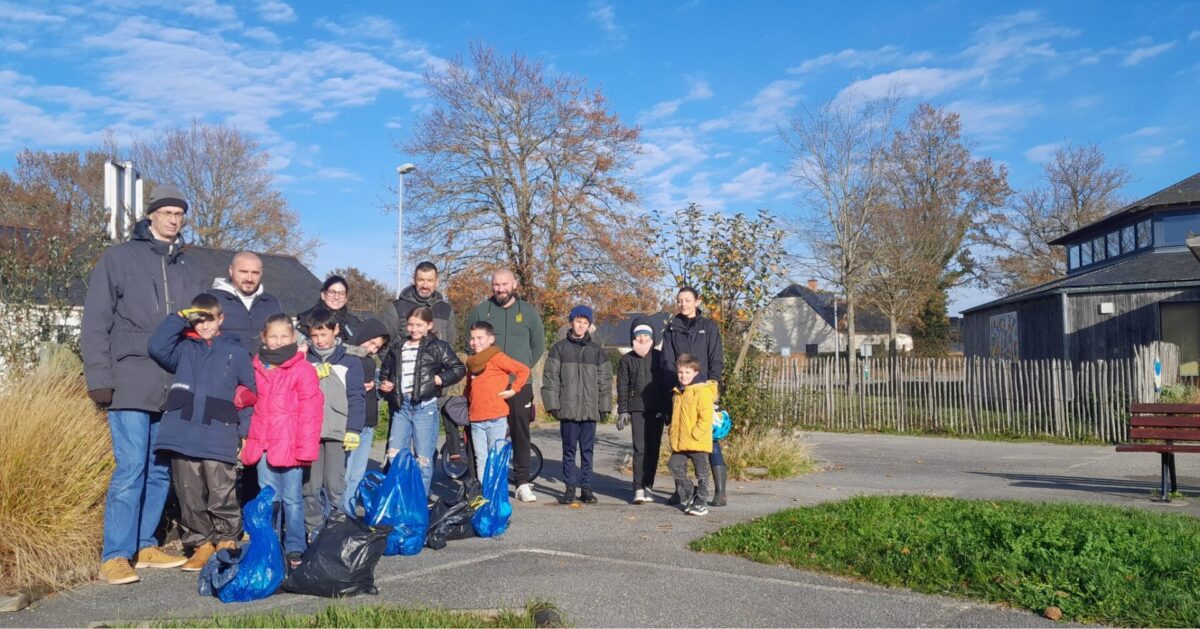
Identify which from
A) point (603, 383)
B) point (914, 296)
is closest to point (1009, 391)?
point (603, 383)

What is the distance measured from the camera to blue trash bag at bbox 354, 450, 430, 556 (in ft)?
20.9

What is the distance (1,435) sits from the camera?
19.0 feet

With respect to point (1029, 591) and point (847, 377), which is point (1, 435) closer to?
point (1029, 591)

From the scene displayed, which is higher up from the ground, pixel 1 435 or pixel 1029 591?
pixel 1 435

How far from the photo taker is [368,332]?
7820mm

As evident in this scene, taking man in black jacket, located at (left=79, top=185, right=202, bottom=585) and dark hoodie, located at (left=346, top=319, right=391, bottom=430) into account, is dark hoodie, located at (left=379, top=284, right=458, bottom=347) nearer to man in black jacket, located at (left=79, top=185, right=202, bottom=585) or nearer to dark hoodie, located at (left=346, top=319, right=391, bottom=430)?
dark hoodie, located at (left=346, top=319, right=391, bottom=430)

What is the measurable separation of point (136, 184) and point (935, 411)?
1542 cm

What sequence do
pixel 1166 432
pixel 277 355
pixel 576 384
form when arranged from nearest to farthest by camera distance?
pixel 277 355 → pixel 576 384 → pixel 1166 432

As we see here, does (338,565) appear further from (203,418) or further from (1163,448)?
(1163,448)

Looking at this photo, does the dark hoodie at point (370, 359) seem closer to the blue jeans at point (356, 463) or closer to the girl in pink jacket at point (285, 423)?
the blue jeans at point (356, 463)

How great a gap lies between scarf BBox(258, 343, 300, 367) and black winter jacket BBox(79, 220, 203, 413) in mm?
600

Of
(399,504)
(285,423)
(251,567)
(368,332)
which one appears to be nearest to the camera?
(251,567)

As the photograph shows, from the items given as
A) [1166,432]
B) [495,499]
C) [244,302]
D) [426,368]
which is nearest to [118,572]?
[244,302]

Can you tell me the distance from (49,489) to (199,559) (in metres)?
1.01
